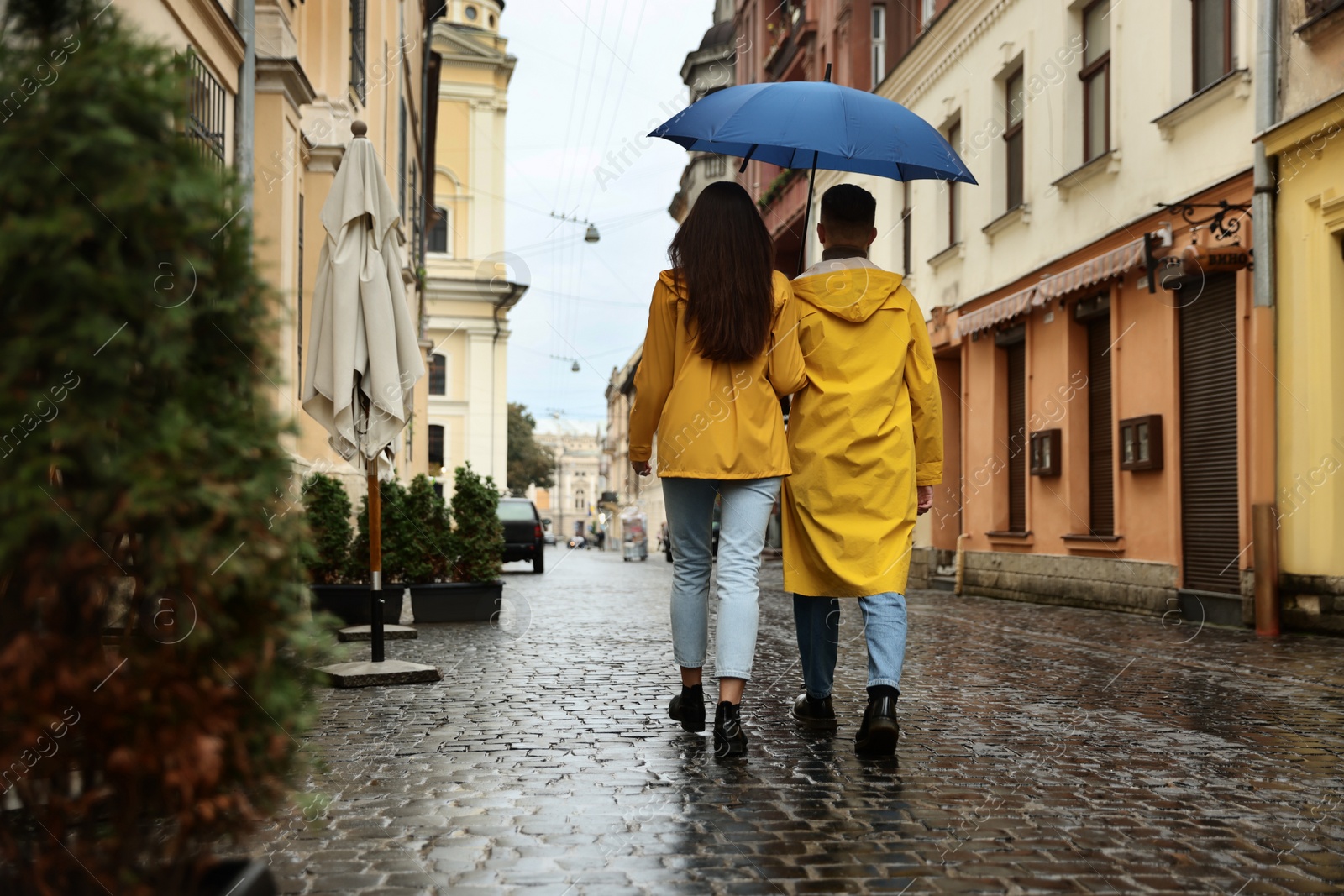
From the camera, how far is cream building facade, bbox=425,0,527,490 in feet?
161

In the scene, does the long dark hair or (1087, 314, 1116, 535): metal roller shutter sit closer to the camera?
the long dark hair

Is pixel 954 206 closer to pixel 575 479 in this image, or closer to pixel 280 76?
pixel 280 76

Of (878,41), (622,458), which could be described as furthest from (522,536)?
(622,458)

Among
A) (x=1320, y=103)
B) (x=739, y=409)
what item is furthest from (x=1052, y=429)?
(x=739, y=409)

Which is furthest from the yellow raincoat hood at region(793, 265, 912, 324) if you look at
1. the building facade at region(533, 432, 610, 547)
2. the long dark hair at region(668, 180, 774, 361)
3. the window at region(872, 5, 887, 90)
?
the building facade at region(533, 432, 610, 547)

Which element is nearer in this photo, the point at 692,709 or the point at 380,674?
the point at 692,709

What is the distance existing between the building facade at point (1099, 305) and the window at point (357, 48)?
8140 mm

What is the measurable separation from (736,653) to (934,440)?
1156 millimetres

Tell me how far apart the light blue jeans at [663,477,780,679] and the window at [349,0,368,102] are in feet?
43.8

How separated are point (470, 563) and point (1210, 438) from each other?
6.50 m

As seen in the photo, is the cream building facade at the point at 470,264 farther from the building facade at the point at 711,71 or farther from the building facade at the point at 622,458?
the building facade at the point at 622,458

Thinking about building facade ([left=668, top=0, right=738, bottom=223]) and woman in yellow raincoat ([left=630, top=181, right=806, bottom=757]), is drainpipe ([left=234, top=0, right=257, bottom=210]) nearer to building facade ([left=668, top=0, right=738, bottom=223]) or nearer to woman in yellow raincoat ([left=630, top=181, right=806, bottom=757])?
woman in yellow raincoat ([left=630, top=181, right=806, bottom=757])

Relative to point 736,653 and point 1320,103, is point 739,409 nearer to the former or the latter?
point 736,653

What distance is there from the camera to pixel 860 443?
496cm
